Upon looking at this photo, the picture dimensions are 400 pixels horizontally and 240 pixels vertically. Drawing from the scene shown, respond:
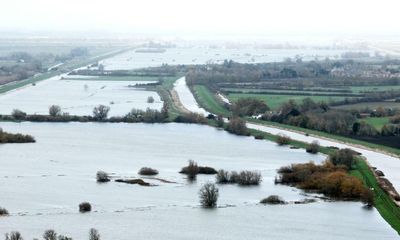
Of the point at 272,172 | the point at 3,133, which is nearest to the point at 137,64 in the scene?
the point at 3,133

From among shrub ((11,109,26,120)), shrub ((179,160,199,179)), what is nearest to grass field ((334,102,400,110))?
shrub ((11,109,26,120))

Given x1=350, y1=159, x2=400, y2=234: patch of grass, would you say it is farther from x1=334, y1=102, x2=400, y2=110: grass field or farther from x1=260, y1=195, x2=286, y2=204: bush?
x1=334, y1=102, x2=400, y2=110: grass field

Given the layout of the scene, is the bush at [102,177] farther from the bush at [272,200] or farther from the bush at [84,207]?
the bush at [272,200]

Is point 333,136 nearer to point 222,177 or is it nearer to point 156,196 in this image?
point 222,177

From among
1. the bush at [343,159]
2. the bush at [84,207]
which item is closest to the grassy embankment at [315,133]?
the bush at [343,159]

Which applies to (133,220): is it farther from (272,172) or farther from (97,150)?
(97,150)
